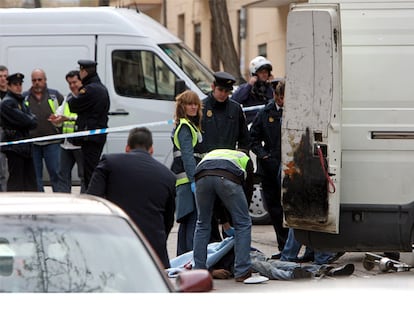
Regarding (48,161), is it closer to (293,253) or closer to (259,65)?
(259,65)

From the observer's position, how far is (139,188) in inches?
363

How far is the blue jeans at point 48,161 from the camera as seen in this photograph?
51.4ft

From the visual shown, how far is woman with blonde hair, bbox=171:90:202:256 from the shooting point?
11.5m

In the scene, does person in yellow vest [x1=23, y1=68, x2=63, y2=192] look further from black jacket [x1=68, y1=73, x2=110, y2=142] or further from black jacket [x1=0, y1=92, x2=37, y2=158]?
black jacket [x1=68, y1=73, x2=110, y2=142]

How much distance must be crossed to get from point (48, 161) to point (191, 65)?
9.29 feet

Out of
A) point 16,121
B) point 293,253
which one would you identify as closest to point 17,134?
point 16,121

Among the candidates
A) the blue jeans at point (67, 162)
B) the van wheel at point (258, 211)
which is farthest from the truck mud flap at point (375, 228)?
the blue jeans at point (67, 162)

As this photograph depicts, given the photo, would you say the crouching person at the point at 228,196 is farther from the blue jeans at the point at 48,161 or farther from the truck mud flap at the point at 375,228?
the blue jeans at the point at 48,161

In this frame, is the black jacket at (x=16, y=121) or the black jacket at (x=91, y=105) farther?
the black jacket at (x=16, y=121)

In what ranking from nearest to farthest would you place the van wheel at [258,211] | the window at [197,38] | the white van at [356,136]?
the white van at [356,136] → the van wheel at [258,211] → the window at [197,38]

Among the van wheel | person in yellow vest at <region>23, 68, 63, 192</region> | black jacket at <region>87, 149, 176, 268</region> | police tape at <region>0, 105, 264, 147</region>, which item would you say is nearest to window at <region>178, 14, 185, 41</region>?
police tape at <region>0, 105, 264, 147</region>

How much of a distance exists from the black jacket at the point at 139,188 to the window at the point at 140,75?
7.84 meters

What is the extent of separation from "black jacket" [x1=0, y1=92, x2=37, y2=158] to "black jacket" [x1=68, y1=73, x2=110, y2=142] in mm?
714

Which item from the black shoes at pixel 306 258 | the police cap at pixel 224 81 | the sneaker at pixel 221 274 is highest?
the police cap at pixel 224 81
